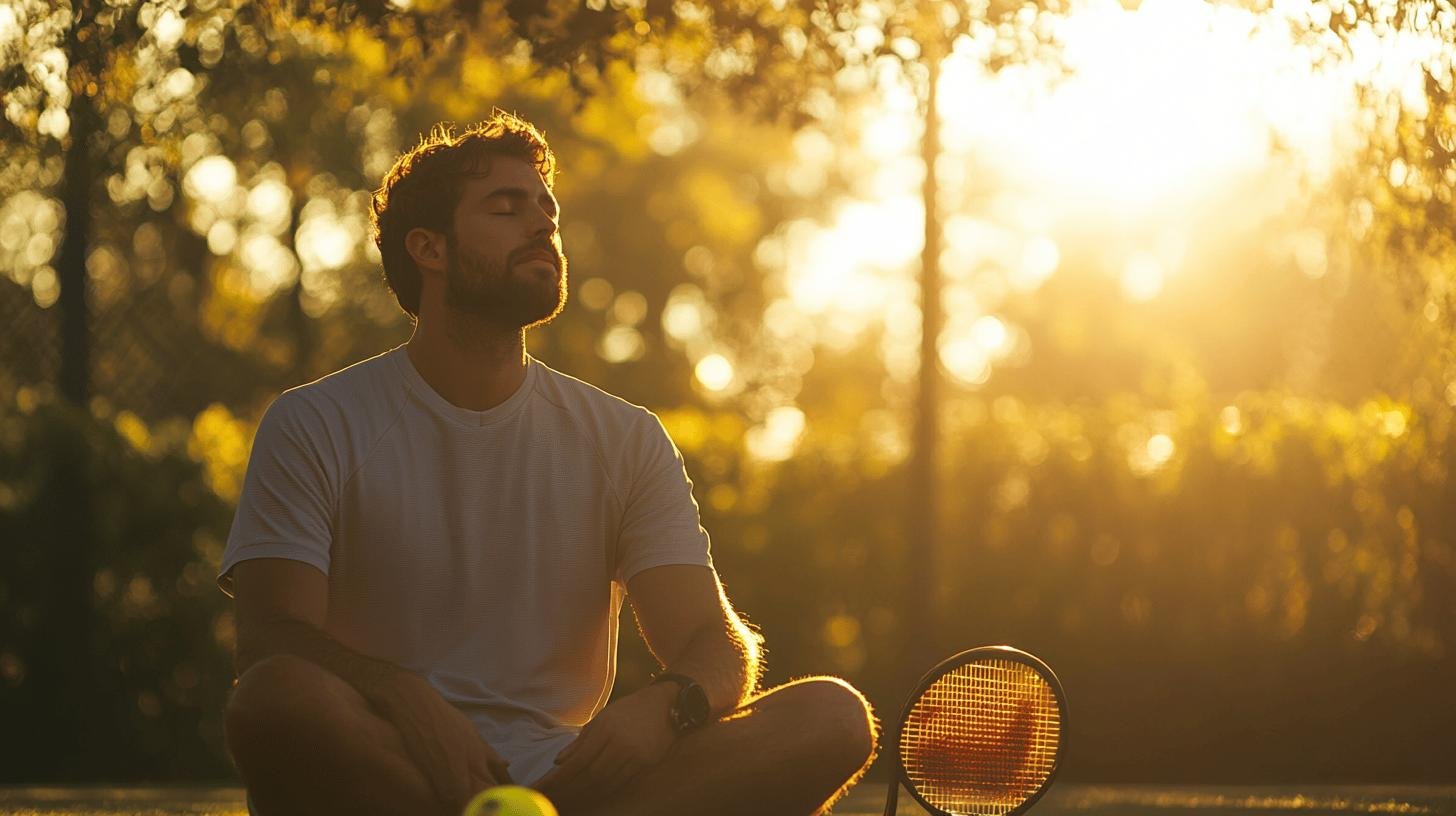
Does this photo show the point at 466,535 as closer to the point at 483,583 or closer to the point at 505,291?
the point at 483,583

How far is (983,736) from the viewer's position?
5.05 meters

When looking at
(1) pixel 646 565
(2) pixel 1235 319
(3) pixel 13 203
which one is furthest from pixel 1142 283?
→ (1) pixel 646 565

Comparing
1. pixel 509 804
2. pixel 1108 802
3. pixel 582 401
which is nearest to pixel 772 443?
pixel 1108 802

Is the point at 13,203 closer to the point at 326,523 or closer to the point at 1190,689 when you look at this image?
the point at 1190,689

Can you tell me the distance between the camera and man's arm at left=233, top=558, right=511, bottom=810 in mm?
4582

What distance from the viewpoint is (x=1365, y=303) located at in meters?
12.6

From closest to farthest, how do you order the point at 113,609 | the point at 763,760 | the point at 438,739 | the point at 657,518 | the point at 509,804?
the point at 509,804, the point at 438,739, the point at 763,760, the point at 657,518, the point at 113,609

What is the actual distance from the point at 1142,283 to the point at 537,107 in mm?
24301

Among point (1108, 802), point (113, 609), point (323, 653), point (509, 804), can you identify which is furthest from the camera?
point (113, 609)

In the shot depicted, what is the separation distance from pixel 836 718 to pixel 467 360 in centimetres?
134

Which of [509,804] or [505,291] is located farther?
[505,291]

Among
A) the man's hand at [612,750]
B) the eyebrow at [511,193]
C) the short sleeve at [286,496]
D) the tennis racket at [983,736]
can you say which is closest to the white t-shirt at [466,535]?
the short sleeve at [286,496]

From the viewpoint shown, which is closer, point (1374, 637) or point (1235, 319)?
point (1374, 637)

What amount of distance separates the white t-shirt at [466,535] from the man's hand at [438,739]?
258mm
